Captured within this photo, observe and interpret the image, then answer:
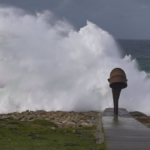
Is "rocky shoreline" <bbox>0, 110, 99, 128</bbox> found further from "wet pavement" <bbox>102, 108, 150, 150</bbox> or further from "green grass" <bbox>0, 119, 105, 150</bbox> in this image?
"green grass" <bbox>0, 119, 105, 150</bbox>

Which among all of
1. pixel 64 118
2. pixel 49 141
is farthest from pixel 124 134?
pixel 64 118

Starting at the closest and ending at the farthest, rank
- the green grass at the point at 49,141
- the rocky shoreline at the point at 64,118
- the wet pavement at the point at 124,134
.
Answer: the wet pavement at the point at 124,134
the green grass at the point at 49,141
the rocky shoreline at the point at 64,118

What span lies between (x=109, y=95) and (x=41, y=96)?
18.3 ft

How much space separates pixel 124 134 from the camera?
8.55m

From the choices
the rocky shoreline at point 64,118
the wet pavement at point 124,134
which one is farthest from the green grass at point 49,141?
the rocky shoreline at point 64,118

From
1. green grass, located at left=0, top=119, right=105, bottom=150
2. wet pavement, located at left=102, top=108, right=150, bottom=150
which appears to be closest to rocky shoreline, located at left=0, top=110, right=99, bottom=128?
wet pavement, located at left=102, top=108, right=150, bottom=150

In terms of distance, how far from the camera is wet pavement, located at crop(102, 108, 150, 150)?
7104mm

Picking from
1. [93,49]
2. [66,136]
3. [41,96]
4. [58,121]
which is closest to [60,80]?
Result: [41,96]

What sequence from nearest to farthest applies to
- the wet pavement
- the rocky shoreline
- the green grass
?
the wet pavement < the green grass < the rocky shoreline

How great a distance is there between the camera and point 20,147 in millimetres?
7605

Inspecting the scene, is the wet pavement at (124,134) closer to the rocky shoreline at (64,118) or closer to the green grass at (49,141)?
the green grass at (49,141)

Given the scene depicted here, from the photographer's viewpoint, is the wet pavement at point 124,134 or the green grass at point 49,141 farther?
the green grass at point 49,141

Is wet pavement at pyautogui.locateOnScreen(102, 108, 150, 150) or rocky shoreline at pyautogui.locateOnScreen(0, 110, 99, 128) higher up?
rocky shoreline at pyautogui.locateOnScreen(0, 110, 99, 128)

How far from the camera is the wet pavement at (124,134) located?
710 centimetres
